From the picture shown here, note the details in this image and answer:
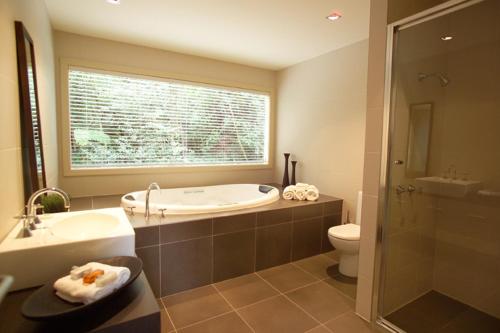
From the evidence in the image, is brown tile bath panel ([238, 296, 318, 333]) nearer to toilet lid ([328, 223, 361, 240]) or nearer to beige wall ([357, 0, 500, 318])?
beige wall ([357, 0, 500, 318])

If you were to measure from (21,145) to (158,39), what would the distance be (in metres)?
2.06

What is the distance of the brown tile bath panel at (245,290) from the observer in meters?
2.22

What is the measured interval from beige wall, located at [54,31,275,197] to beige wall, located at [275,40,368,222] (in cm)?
63

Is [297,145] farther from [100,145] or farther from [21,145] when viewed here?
[21,145]

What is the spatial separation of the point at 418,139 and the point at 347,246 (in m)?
1.09

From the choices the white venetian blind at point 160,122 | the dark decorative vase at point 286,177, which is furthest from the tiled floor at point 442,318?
the white venetian blind at point 160,122

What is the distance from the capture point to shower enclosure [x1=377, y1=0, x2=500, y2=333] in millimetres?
1860

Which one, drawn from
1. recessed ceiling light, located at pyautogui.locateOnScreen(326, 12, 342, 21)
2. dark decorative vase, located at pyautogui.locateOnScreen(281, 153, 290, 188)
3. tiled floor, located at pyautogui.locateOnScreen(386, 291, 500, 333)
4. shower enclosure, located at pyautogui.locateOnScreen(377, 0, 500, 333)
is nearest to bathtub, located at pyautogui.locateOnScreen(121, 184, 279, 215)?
dark decorative vase, located at pyautogui.locateOnScreen(281, 153, 290, 188)

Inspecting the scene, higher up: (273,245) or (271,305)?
(273,245)

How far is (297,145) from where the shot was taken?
4074 mm

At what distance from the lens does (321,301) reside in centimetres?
222

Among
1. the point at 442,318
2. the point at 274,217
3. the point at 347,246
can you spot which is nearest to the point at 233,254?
the point at 274,217

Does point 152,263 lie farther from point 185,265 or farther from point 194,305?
point 194,305

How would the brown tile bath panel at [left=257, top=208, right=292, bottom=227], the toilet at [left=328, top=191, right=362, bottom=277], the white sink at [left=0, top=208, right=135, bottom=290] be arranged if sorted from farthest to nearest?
the brown tile bath panel at [left=257, top=208, right=292, bottom=227] < the toilet at [left=328, top=191, right=362, bottom=277] < the white sink at [left=0, top=208, right=135, bottom=290]
